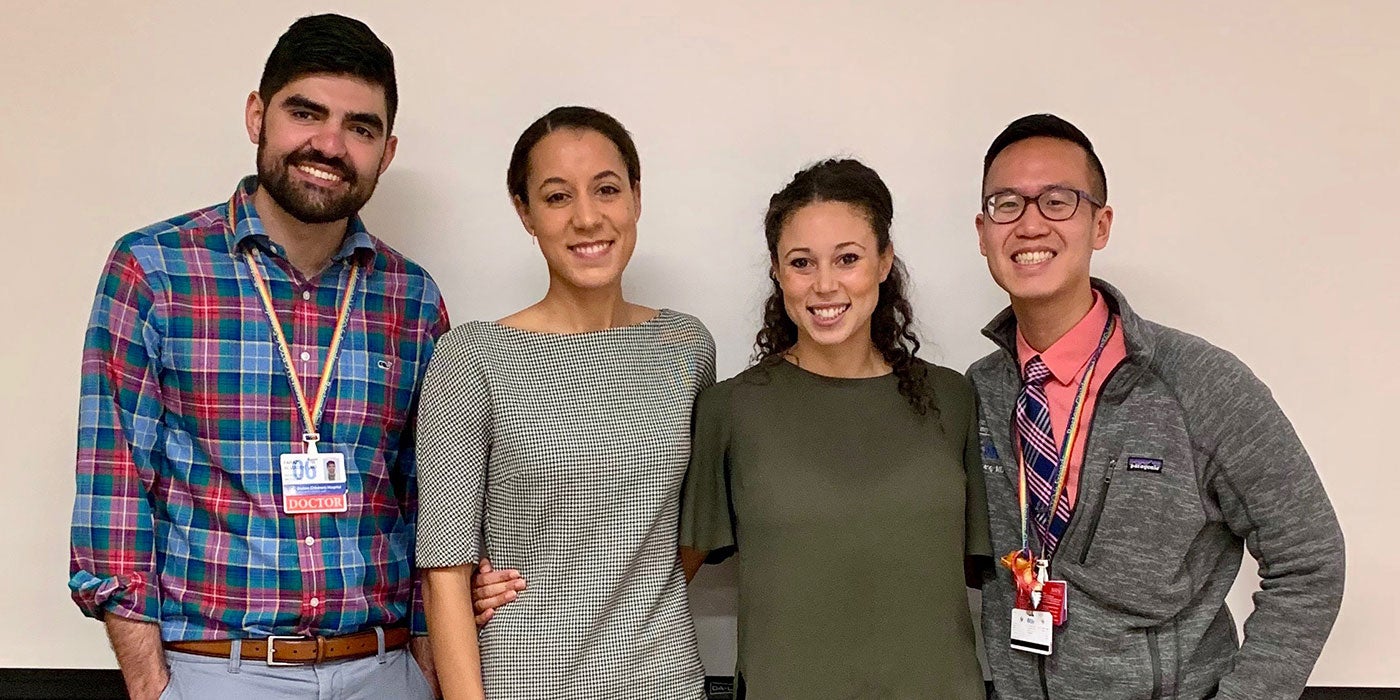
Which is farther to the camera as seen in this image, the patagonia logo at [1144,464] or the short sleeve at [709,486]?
the short sleeve at [709,486]

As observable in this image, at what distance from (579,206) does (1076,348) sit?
98 centimetres

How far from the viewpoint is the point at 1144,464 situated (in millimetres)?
1655

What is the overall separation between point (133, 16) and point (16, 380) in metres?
0.93

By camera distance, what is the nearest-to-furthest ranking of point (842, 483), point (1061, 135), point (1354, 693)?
1. point (842, 483)
2. point (1061, 135)
3. point (1354, 693)

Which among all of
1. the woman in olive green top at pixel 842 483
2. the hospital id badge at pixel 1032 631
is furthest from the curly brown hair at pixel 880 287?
the hospital id badge at pixel 1032 631

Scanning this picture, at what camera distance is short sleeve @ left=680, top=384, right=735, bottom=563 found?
182 cm

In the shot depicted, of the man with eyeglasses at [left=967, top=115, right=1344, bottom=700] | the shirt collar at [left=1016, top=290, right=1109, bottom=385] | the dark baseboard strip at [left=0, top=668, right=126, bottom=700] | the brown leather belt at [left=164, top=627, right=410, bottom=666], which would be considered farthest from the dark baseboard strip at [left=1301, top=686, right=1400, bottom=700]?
the dark baseboard strip at [left=0, top=668, right=126, bottom=700]

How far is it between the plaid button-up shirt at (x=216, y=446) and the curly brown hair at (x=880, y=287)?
2.69 feet

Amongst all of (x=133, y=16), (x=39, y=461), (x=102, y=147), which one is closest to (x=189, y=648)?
(x=39, y=461)

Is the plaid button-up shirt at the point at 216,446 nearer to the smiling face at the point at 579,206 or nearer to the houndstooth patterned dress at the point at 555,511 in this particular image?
the houndstooth patterned dress at the point at 555,511

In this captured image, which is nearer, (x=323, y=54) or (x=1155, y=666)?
(x=1155, y=666)

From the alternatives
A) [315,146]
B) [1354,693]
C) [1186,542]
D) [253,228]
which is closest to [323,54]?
[315,146]

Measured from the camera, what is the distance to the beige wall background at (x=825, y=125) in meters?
2.28

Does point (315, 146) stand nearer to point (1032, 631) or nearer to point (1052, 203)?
point (1052, 203)
